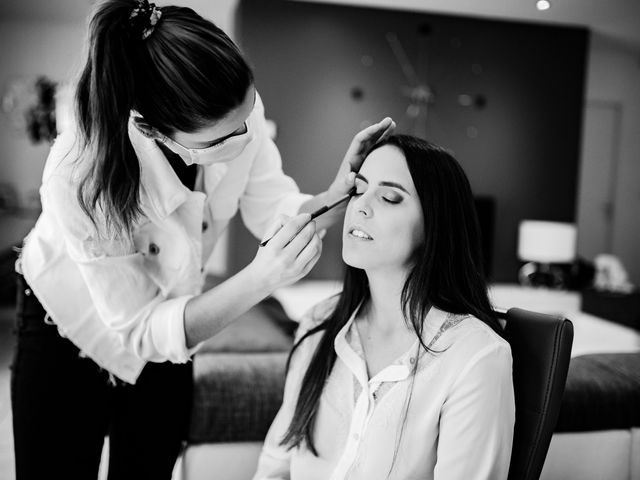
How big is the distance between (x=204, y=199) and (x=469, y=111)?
4.75 metres

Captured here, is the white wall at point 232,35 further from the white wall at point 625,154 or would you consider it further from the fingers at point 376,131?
the fingers at point 376,131

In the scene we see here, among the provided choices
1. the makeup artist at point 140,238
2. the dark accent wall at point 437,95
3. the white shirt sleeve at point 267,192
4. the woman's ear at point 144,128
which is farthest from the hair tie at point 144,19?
the dark accent wall at point 437,95

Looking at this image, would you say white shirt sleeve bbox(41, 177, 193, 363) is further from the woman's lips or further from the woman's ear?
the woman's lips

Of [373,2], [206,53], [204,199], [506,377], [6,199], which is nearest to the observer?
[206,53]

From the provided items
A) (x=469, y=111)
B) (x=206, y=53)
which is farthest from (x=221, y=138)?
(x=469, y=111)

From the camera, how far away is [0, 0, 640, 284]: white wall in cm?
540

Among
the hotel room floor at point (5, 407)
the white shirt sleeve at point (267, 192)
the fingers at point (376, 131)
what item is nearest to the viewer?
the fingers at point (376, 131)

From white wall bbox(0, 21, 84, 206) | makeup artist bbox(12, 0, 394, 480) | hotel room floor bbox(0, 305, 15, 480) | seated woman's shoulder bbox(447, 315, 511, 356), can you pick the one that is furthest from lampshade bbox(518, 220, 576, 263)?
white wall bbox(0, 21, 84, 206)

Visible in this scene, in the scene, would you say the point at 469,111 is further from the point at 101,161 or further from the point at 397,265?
the point at 101,161

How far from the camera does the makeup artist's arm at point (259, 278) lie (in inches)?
43.1

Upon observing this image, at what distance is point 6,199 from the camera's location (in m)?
5.52

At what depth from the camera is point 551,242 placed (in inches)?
202

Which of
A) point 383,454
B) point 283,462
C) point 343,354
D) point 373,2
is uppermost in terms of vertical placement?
point 373,2

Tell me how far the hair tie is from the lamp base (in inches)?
196
